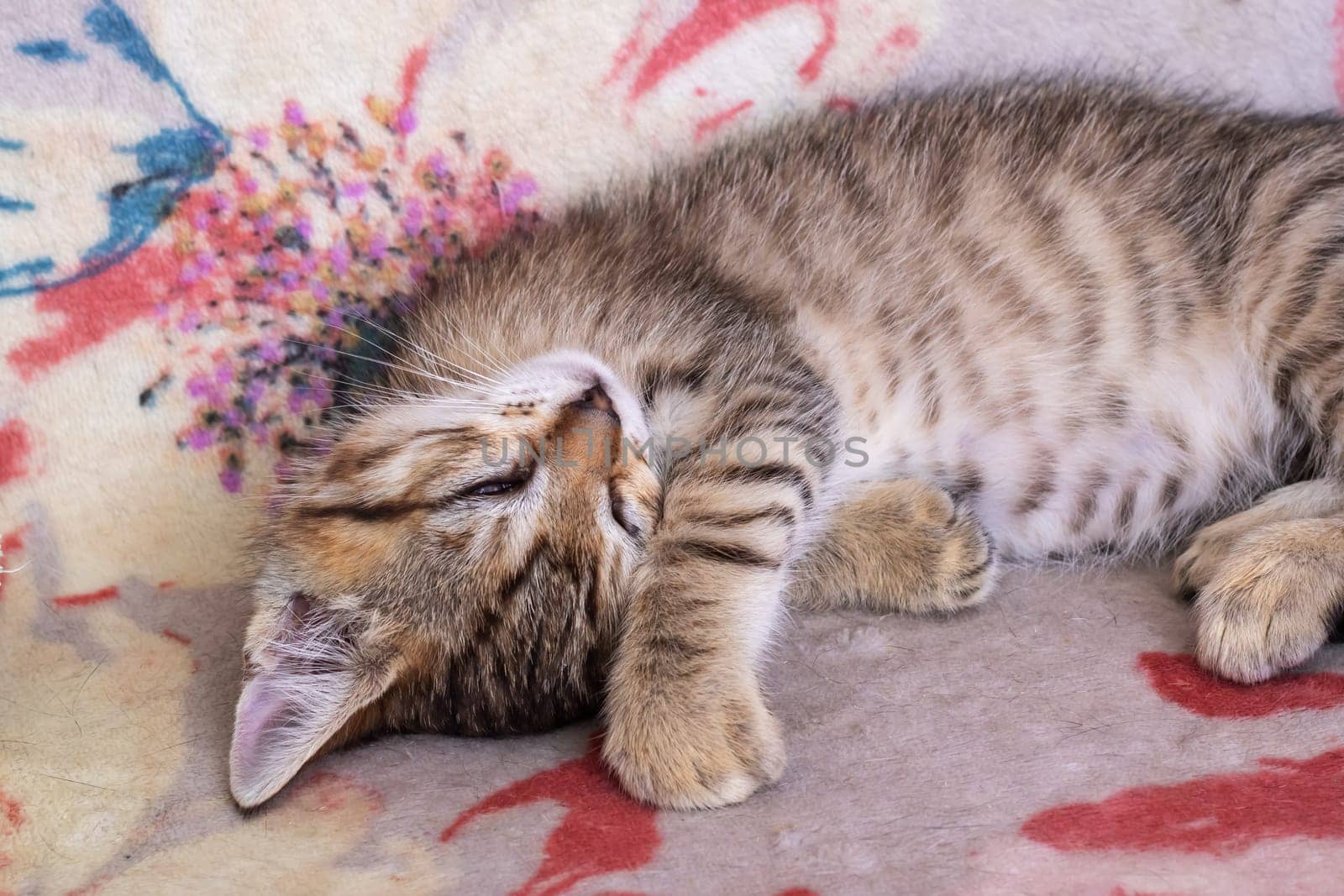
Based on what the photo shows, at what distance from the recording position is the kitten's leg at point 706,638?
41.4 inches

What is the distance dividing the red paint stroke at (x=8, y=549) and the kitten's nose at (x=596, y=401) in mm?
807

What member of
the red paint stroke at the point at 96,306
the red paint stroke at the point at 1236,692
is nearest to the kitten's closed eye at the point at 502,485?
the red paint stroke at the point at 96,306

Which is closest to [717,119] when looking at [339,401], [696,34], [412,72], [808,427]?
[696,34]

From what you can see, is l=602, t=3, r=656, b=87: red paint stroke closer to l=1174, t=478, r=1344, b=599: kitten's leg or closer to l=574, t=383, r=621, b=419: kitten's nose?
l=574, t=383, r=621, b=419: kitten's nose

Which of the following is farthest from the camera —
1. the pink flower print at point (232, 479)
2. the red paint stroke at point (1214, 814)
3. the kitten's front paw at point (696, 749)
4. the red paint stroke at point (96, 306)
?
the pink flower print at point (232, 479)

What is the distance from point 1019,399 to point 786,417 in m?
0.36

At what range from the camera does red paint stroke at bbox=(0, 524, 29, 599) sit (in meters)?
1.42

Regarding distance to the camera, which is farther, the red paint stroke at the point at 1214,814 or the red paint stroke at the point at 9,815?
the red paint stroke at the point at 9,815

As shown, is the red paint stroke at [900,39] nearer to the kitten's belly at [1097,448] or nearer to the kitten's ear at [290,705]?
the kitten's belly at [1097,448]

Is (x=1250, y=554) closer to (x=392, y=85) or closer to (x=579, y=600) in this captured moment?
(x=579, y=600)

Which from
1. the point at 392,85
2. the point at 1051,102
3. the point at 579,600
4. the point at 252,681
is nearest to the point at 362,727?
the point at 252,681

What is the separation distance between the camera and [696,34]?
1.54 meters

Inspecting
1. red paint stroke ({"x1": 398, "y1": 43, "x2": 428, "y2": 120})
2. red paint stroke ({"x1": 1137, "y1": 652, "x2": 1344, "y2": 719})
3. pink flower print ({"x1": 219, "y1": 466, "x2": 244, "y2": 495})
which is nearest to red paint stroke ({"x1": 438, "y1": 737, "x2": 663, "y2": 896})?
red paint stroke ({"x1": 1137, "y1": 652, "x2": 1344, "y2": 719})

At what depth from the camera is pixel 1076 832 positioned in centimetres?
95
